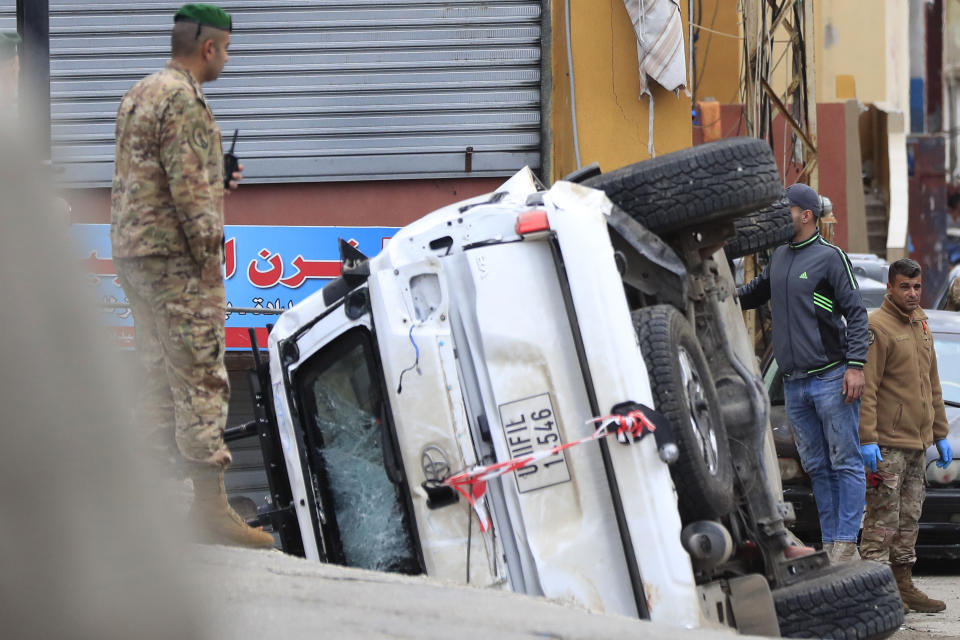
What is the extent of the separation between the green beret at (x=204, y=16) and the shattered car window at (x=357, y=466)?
125 cm

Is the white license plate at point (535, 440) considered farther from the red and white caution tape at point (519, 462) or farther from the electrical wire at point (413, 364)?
the electrical wire at point (413, 364)

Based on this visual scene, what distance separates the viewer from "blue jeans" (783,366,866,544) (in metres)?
6.89

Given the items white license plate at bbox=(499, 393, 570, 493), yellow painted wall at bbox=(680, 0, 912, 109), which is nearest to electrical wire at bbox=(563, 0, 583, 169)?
white license plate at bbox=(499, 393, 570, 493)

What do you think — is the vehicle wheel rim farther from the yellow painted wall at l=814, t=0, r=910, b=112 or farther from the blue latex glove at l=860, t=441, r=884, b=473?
the yellow painted wall at l=814, t=0, r=910, b=112

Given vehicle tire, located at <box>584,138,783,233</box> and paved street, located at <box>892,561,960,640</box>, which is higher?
vehicle tire, located at <box>584,138,783,233</box>

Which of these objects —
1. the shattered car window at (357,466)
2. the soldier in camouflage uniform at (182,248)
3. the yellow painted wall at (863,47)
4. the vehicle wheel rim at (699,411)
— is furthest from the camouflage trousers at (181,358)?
the yellow painted wall at (863,47)

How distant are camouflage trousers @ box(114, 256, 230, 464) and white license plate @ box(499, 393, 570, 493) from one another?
1046 mm

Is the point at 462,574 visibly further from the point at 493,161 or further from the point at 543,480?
the point at 493,161

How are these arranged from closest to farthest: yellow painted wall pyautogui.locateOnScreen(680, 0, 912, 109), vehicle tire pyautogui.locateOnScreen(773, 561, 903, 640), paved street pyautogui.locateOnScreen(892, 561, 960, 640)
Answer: vehicle tire pyautogui.locateOnScreen(773, 561, 903, 640), paved street pyautogui.locateOnScreen(892, 561, 960, 640), yellow painted wall pyautogui.locateOnScreen(680, 0, 912, 109)

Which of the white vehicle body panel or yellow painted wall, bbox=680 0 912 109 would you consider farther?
yellow painted wall, bbox=680 0 912 109

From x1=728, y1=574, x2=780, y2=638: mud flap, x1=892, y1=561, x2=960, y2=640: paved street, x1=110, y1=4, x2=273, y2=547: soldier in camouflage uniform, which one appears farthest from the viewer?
x1=892, y1=561, x2=960, y2=640: paved street

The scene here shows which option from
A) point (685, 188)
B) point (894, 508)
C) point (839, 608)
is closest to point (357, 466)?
point (685, 188)

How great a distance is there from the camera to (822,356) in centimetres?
704

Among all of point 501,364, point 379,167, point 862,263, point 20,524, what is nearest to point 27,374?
point 20,524
